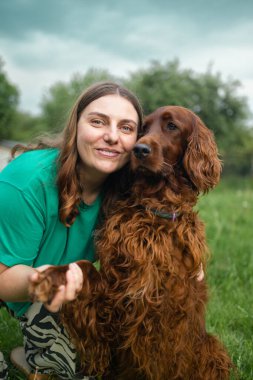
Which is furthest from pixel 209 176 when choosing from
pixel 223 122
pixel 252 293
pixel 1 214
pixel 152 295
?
pixel 223 122

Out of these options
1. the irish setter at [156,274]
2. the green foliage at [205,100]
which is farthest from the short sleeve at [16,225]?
the green foliage at [205,100]

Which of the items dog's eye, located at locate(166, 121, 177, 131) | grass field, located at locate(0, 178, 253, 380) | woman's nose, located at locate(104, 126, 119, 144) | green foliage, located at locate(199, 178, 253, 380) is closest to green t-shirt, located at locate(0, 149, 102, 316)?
woman's nose, located at locate(104, 126, 119, 144)

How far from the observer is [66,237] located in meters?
2.38

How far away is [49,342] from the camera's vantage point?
7.75ft

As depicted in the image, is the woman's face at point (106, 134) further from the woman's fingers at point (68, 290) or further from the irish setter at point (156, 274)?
the woman's fingers at point (68, 290)

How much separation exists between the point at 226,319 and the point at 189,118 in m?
1.53

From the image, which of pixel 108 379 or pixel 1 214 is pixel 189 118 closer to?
pixel 1 214

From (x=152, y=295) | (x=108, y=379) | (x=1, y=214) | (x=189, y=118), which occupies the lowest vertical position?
(x=108, y=379)

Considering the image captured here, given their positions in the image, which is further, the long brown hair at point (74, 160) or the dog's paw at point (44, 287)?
the long brown hair at point (74, 160)

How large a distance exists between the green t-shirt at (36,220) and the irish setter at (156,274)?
21 centimetres

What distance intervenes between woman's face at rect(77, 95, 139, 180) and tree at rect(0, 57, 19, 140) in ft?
89.8

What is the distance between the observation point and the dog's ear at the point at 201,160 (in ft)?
7.41

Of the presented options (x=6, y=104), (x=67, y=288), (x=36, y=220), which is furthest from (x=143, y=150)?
(x=6, y=104)

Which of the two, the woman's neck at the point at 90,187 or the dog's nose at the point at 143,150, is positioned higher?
the dog's nose at the point at 143,150
